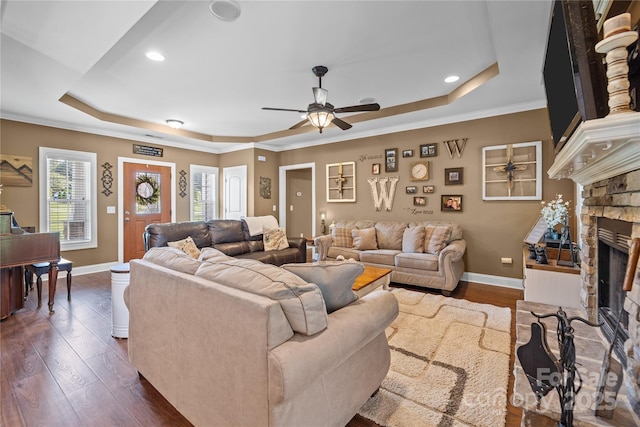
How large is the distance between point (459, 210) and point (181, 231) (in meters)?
4.14

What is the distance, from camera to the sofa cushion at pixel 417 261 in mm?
3787

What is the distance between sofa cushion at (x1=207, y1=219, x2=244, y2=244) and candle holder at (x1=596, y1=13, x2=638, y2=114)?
4.20 metres

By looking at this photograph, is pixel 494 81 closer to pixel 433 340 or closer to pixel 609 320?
pixel 609 320

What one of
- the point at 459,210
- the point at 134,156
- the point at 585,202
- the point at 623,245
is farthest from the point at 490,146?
the point at 134,156

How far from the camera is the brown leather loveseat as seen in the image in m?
3.69

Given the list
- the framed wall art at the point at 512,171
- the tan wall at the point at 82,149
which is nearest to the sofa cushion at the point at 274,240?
the tan wall at the point at 82,149

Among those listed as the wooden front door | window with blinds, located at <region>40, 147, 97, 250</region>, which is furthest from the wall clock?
window with blinds, located at <region>40, 147, 97, 250</region>

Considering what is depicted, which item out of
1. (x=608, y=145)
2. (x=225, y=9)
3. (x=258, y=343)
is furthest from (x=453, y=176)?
(x=258, y=343)

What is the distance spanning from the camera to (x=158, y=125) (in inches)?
211

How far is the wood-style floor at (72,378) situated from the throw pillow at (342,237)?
245cm

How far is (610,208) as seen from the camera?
6.16ft

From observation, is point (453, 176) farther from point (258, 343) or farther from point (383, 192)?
point (258, 343)

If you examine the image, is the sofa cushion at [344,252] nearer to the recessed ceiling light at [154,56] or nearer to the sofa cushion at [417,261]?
the sofa cushion at [417,261]

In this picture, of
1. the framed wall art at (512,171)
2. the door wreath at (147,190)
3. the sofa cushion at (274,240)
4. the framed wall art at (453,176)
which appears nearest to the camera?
the framed wall art at (512,171)
